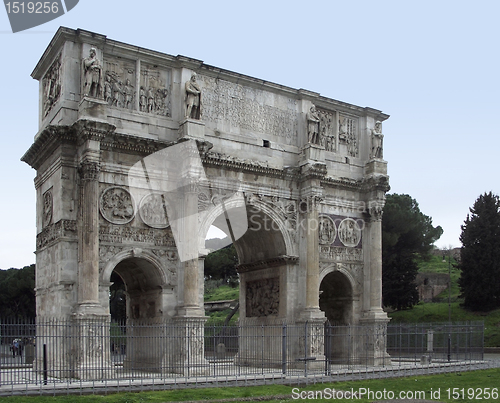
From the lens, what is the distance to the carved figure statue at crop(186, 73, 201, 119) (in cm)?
2119

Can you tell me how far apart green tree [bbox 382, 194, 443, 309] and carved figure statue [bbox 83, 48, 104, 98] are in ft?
92.0

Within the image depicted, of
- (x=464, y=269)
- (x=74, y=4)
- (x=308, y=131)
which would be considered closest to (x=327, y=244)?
(x=308, y=131)

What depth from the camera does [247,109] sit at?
23.4 meters

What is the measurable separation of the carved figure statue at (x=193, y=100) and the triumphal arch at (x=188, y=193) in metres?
0.04

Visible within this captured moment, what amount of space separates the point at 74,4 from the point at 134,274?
12385 mm

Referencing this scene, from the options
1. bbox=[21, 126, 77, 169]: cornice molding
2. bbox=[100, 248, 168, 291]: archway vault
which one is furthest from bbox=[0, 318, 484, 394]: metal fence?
bbox=[21, 126, 77, 169]: cornice molding

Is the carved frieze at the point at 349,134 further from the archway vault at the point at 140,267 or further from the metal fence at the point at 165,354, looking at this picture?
the archway vault at the point at 140,267

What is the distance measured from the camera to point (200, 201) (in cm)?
2162

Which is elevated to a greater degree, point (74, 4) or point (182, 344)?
point (74, 4)

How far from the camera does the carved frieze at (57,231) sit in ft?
63.2

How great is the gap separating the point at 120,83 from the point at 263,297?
31.9ft

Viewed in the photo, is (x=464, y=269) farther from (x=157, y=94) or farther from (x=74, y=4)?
(x=74, y=4)

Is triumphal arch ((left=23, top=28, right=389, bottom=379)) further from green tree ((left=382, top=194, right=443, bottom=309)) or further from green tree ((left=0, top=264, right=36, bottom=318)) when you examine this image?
green tree ((left=0, top=264, right=36, bottom=318))

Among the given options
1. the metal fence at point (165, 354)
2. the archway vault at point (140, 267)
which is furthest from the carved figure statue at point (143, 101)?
the metal fence at point (165, 354)
